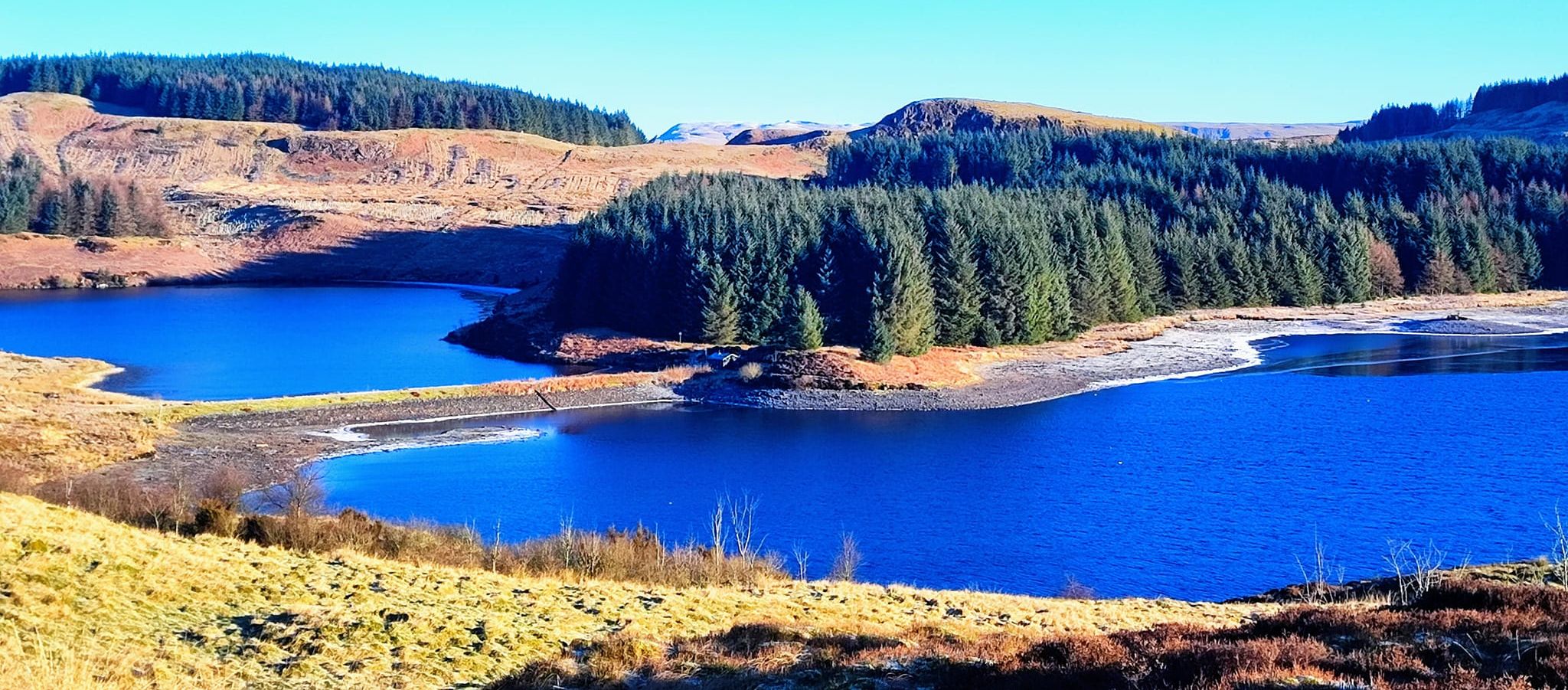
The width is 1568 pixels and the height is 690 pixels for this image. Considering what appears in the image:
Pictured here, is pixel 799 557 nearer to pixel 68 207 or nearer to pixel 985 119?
pixel 68 207

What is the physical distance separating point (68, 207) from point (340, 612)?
384 ft

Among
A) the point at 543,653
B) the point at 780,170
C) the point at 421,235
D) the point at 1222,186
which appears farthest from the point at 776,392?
the point at 780,170

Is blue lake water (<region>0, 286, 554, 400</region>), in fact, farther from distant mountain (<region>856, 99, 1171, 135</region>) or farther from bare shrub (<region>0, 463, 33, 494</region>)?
distant mountain (<region>856, 99, 1171, 135</region>)

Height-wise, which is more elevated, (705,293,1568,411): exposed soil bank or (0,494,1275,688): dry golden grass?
(0,494,1275,688): dry golden grass

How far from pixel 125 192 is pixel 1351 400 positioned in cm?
10512

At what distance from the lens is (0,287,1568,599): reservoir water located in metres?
33.4

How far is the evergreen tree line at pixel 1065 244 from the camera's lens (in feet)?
221

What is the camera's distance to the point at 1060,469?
1740 inches

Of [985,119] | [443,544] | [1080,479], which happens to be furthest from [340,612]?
[985,119]

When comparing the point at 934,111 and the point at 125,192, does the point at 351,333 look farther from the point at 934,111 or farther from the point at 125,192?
the point at 934,111

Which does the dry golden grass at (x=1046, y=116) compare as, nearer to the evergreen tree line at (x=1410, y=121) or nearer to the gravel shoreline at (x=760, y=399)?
the evergreen tree line at (x=1410, y=121)

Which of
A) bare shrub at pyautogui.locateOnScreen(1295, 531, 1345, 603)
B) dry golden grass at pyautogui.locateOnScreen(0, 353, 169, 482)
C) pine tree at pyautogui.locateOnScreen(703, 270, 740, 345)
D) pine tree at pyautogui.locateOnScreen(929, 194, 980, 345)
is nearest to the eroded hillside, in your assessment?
pine tree at pyautogui.locateOnScreen(703, 270, 740, 345)

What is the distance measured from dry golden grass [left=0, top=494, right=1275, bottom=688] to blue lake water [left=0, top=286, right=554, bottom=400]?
39230 mm

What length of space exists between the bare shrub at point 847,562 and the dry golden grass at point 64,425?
19.5 m
